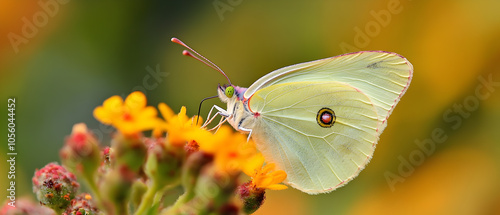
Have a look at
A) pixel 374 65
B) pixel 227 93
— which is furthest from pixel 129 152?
pixel 374 65

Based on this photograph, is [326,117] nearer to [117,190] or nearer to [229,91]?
[229,91]

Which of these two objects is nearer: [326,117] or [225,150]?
[225,150]

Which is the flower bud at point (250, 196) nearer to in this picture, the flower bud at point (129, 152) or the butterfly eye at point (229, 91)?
the flower bud at point (129, 152)

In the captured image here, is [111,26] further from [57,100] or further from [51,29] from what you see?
[57,100]

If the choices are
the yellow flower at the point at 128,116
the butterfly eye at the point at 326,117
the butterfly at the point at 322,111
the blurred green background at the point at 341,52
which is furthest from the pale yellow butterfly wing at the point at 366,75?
the blurred green background at the point at 341,52

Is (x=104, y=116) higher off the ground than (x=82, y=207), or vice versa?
(x=104, y=116)

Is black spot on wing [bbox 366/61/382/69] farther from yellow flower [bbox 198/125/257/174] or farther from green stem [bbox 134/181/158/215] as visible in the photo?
green stem [bbox 134/181/158/215]

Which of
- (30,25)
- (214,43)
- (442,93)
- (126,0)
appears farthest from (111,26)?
(442,93)
